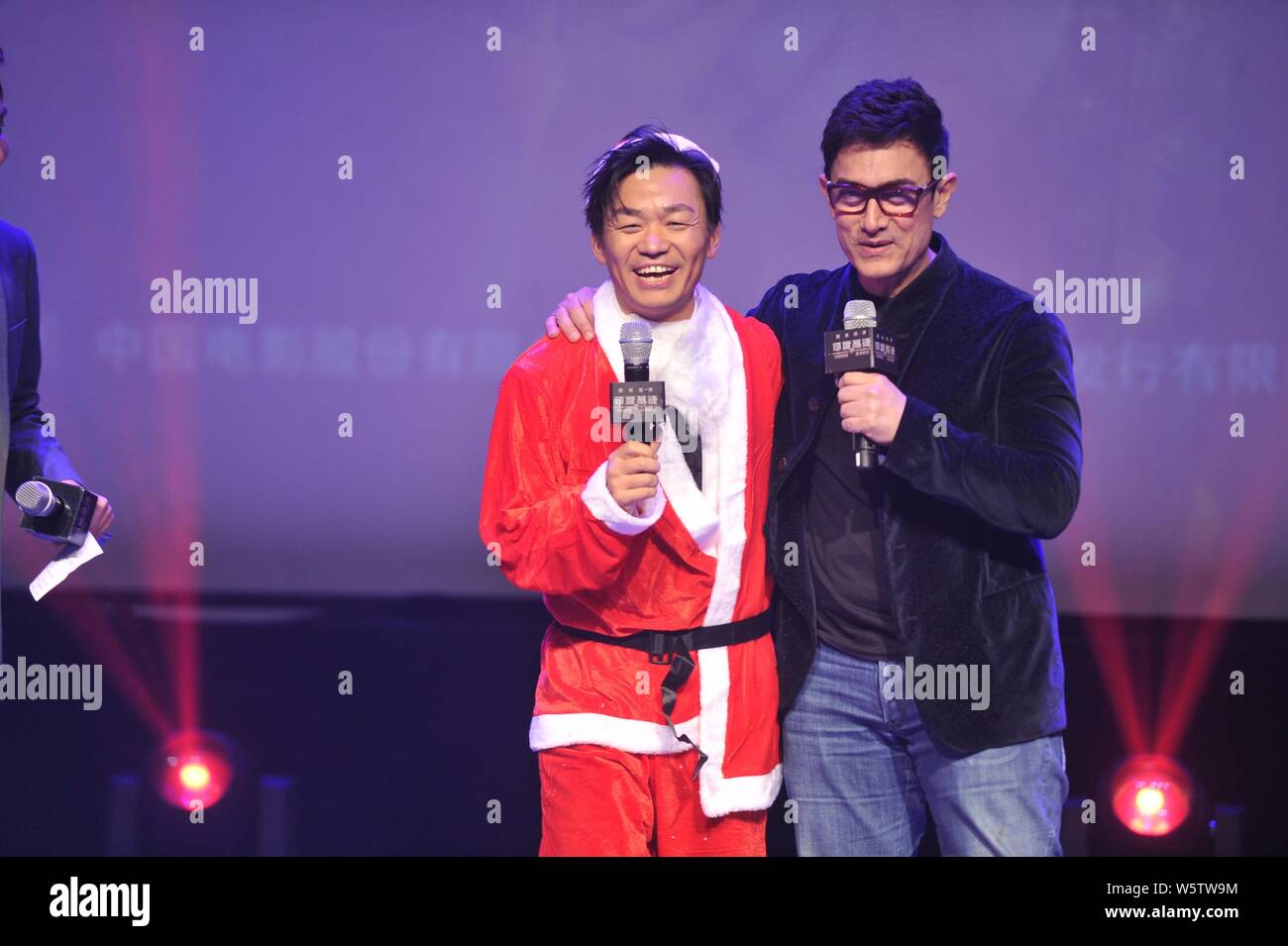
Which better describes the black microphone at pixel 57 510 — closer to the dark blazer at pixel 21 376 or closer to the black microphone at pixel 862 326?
the dark blazer at pixel 21 376

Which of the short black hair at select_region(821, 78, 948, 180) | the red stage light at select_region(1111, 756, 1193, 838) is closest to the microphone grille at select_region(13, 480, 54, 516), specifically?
the short black hair at select_region(821, 78, 948, 180)

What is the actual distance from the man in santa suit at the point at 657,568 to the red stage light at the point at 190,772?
122 centimetres

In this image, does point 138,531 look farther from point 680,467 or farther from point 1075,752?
point 1075,752

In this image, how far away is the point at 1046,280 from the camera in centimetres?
353

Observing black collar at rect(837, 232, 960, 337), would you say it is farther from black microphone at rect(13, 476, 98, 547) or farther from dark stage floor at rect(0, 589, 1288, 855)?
black microphone at rect(13, 476, 98, 547)

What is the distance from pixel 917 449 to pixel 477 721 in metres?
1.69

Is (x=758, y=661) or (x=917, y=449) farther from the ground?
(x=917, y=449)

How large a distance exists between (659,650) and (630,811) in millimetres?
286

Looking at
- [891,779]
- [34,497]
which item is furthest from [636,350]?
[34,497]

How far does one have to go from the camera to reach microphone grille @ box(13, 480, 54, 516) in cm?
248

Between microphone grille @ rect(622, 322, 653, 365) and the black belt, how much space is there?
52 centimetres

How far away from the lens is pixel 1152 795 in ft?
10.1

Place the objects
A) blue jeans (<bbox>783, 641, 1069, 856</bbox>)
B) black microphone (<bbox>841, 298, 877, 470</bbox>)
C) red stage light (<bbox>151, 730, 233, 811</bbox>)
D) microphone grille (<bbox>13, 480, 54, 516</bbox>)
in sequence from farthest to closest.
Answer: red stage light (<bbox>151, 730, 233, 811</bbox>), microphone grille (<bbox>13, 480, 54, 516</bbox>), blue jeans (<bbox>783, 641, 1069, 856</bbox>), black microphone (<bbox>841, 298, 877, 470</bbox>)
